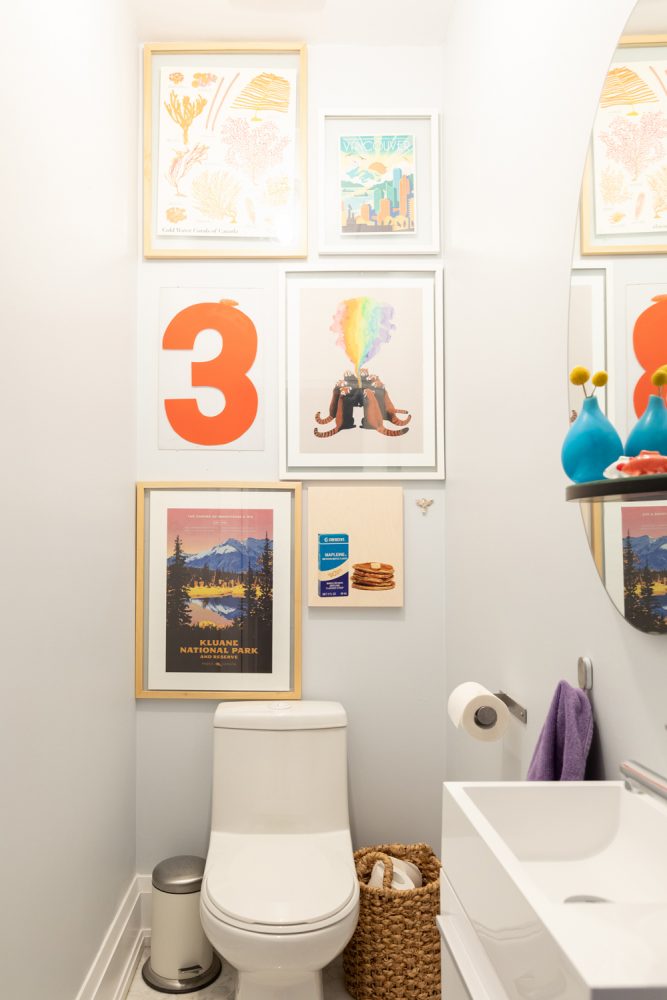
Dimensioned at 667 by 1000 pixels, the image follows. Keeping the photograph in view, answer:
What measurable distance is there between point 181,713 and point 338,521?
0.78 m

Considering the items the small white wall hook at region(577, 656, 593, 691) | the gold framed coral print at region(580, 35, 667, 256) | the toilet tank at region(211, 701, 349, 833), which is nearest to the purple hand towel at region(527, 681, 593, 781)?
the small white wall hook at region(577, 656, 593, 691)

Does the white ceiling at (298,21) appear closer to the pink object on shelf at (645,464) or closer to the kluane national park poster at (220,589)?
the kluane national park poster at (220,589)

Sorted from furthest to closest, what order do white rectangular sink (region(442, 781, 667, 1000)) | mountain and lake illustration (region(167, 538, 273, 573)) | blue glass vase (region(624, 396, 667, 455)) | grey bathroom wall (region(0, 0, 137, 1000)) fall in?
1. mountain and lake illustration (region(167, 538, 273, 573))
2. grey bathroom wall (region(0, 0, 137, 1000))
3. blue glass vase (region(624, 396, 667, 455))
4. white rectangular sink (region(442, 781, 667, 1000))

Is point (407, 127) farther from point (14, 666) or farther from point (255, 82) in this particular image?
point (14, 666)

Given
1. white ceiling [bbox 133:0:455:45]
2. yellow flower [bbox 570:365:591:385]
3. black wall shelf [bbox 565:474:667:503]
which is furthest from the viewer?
white ceiling [bbox 133:0:455:45]

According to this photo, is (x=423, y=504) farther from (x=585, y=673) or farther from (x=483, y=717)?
(x=585, y=673)

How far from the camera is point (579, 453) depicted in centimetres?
99

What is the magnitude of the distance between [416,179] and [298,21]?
0.59 meters

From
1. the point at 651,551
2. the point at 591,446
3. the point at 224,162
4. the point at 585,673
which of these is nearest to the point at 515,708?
the point at 585,673

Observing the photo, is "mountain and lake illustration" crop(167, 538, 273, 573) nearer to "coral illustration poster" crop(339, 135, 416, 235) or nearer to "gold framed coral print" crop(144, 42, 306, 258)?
"gold framed coral print" crop(144, 42, 306, 258)

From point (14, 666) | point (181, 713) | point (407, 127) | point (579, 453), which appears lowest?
point (181, 713)

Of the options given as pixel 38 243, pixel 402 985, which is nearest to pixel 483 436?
pixel 38 243

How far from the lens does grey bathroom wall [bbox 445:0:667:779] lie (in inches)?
47.9

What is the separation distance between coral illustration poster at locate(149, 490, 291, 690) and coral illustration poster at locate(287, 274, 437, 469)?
0.92 ft
